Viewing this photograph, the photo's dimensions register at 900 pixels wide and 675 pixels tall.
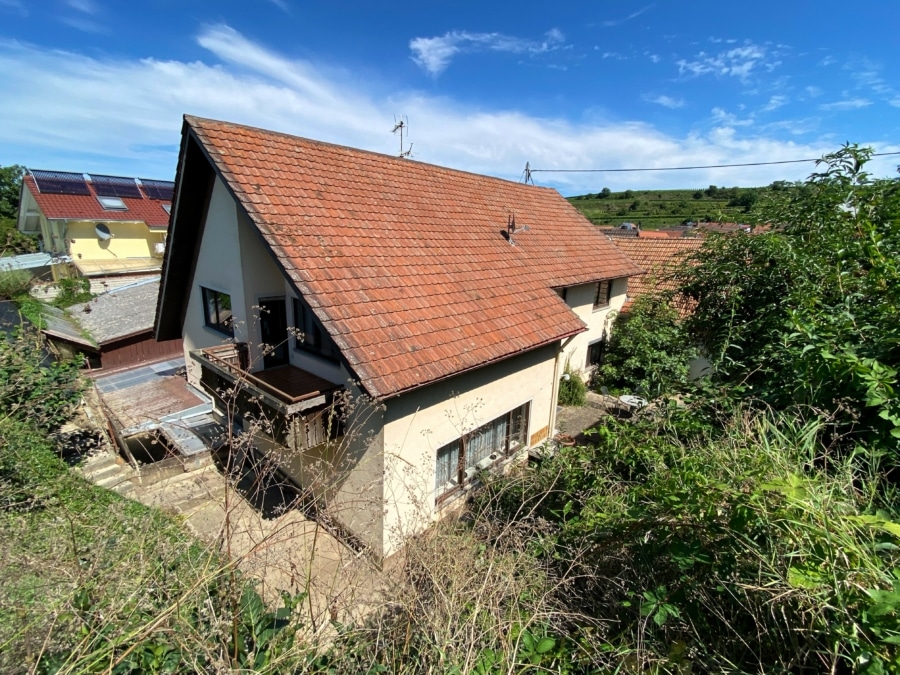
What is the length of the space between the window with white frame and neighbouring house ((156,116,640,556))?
39 mm

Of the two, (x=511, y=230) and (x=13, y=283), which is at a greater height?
(x=511, y=230)

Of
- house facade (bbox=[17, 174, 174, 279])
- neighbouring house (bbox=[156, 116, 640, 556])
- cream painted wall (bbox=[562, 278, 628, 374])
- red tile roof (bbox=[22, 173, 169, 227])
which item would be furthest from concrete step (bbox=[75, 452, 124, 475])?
red tile roof (bbox=[22, 173, 169, 227])

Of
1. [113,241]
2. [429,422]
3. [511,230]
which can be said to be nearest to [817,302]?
[429,422]

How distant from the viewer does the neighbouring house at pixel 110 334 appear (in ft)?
47.7

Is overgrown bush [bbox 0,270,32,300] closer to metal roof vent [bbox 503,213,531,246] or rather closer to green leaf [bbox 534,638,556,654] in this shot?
metal roof vent [bbox 503,213,531,246]

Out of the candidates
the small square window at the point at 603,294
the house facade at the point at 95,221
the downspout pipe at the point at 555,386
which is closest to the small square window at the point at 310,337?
the downspout pipe at the point at 555,386

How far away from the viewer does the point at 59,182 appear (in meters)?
30.7

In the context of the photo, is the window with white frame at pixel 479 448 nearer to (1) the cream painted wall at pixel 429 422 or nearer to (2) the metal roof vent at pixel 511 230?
(1) the cream painted wall at pixel 429 422

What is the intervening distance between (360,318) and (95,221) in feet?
118

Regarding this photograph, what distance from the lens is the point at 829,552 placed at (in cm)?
228

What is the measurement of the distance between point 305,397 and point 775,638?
18.3ft

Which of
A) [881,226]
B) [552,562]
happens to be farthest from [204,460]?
[881,226]

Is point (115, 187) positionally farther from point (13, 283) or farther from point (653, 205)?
point (653, 205)

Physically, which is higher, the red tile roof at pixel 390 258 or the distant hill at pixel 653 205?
the distant hill at pixel 653 205
